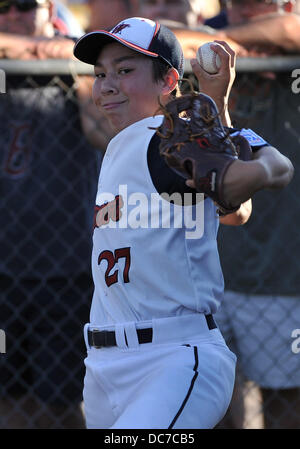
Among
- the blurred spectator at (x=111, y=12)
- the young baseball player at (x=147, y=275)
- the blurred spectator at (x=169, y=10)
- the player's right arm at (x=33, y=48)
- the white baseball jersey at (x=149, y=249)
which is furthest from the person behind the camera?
the blurred spectator at (x=169, y=10)

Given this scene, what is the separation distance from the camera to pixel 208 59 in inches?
83.4

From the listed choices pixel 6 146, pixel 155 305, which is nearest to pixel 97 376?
pixel 155 305

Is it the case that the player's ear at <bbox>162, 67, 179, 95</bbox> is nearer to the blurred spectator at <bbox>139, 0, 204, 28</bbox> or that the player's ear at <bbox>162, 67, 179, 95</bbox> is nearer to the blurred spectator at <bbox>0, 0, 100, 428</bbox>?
the blurred spectator at <bbox>0, 0, 100, 428</bbox>

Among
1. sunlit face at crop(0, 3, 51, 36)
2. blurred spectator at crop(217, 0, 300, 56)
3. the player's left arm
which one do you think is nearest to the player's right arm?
sunlit face at crop(0, 3, 51, 36)

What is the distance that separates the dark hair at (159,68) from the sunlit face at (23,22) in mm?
1513

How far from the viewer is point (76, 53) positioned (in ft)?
7.57

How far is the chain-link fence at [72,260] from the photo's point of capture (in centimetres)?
331

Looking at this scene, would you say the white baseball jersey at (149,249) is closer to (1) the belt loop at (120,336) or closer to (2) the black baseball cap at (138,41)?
(1) the belt loop at (120,336)

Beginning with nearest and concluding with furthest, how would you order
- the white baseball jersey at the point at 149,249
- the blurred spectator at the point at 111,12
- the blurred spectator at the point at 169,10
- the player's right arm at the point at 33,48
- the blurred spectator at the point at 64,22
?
the white baseball jersey at the point at 149,249 < the player's right arm at the point at 33,48 < the blurred spectator at the point at 111,12 < the blurred spectator at the point at 169,10 < the blurred spectator at the point at 64,22

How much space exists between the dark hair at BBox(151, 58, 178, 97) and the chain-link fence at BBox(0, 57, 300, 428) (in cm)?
107

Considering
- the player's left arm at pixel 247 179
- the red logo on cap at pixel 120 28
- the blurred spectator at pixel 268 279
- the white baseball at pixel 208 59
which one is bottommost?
the blurred spectator at pixel 268 279

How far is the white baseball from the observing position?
210 cm

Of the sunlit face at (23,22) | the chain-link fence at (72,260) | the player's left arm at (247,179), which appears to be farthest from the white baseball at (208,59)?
the sunlit face at (23,22)

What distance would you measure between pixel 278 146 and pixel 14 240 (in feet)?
4.12
